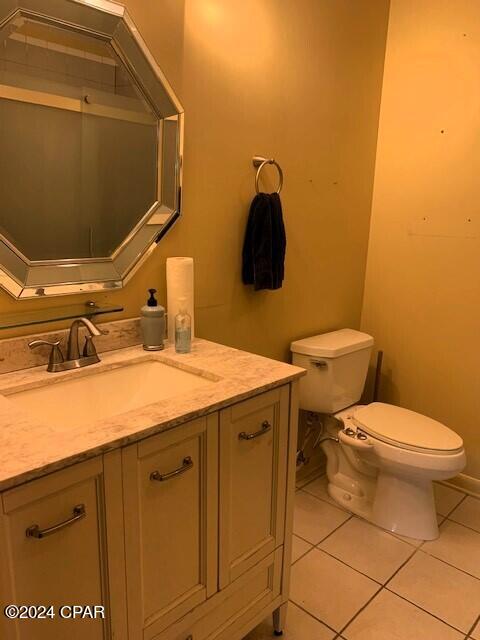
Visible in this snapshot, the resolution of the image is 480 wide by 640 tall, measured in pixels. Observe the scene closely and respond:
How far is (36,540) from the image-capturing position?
90 cm

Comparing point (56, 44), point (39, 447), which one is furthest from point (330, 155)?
point (39, 447)

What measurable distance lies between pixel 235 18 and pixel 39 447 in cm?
157

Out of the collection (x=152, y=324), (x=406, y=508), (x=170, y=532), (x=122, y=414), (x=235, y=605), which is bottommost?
(x=406, y=508)

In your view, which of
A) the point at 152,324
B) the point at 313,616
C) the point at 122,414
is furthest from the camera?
the point at 313,616

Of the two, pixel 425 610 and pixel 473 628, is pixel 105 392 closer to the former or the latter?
pixel 425 610

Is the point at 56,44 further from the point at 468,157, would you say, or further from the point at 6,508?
the point at 468,157

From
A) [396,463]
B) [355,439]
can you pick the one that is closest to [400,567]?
[396,463]

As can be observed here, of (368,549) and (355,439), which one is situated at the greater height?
(355,439)

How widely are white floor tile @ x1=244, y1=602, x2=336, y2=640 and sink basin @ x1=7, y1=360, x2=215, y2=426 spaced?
0.87m

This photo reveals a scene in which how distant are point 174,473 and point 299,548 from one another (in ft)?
3.71

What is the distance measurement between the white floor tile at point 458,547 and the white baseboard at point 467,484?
29 cm

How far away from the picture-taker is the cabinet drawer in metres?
1.24

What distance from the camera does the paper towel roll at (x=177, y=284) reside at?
1593 mm

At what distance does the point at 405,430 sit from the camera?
6.72 feet
